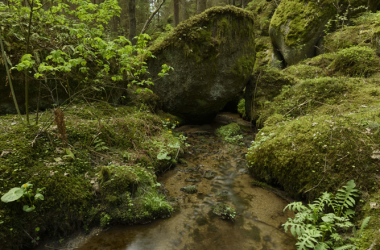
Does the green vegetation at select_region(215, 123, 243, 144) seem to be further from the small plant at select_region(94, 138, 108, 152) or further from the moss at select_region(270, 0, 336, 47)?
the moss at select_region(270, 0, 336, 47)

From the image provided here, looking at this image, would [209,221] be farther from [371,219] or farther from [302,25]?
[302,25]

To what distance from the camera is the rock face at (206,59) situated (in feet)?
23.2

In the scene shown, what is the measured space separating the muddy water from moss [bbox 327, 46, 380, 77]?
15.6 feet

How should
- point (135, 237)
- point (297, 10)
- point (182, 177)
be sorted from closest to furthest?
1. point (135, 237)
2. point (182, 177)
3. point (297, 10)

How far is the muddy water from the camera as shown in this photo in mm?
2869

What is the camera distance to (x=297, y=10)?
9.95 metres

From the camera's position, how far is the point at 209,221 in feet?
11.0

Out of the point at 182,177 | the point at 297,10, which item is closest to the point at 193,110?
the point at 182,177

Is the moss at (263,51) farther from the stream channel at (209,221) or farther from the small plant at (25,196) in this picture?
the small plant at (25,196)

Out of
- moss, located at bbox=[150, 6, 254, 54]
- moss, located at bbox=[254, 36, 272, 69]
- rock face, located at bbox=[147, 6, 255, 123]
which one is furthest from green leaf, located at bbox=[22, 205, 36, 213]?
moss, located at bbox=[254, 36, 272, 69]

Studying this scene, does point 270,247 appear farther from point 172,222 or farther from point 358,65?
point 358,65

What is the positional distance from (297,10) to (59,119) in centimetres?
1188

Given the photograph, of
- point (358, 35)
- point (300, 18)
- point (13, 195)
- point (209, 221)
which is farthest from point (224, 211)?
point (300, 18)

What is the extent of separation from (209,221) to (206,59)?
5.76 m
